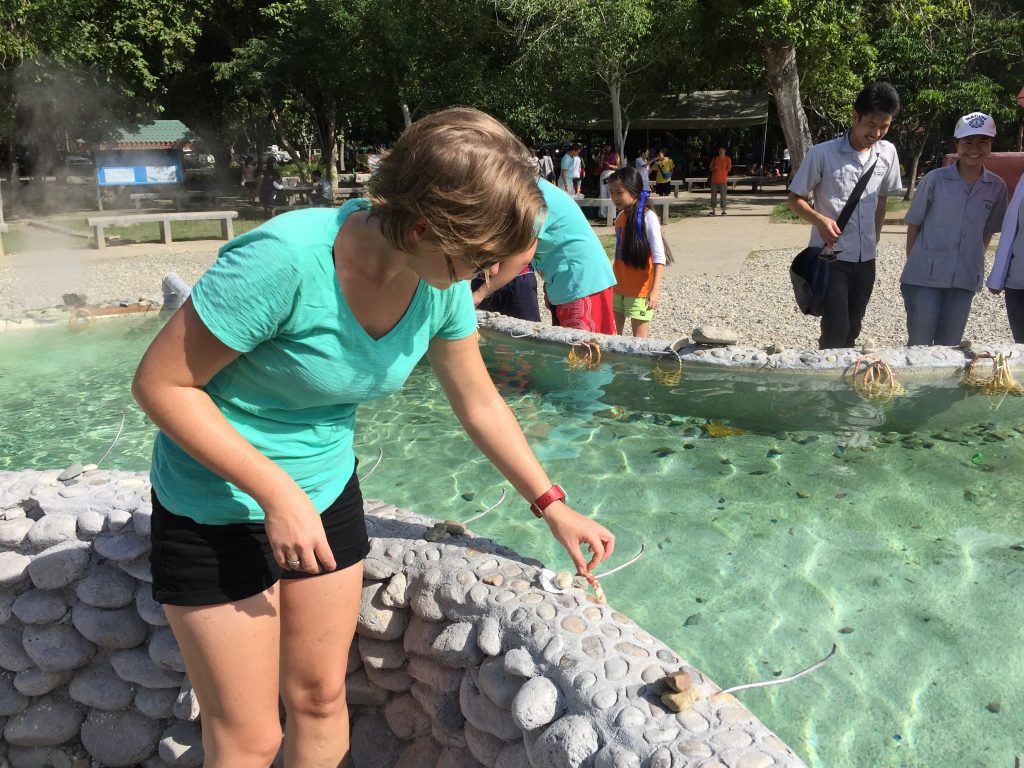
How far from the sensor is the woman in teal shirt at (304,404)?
147 cm

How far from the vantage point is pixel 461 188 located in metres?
1.41

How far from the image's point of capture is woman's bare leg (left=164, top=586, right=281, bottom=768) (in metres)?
1.68

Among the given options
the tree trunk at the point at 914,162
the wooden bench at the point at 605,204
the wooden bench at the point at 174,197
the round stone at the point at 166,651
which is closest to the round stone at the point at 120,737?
the round stone at the point at 166,651

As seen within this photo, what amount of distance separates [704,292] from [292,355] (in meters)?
8.86

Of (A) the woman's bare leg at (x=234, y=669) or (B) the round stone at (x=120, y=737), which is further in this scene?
(B) the round stone at (x=120, y=737)

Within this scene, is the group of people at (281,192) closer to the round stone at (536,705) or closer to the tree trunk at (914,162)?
the tree trunk at (914,162)

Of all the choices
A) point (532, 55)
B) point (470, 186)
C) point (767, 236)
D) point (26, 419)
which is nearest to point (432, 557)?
point (470, 186)

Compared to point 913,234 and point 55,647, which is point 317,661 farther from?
point 913,234

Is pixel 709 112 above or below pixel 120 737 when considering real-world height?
above

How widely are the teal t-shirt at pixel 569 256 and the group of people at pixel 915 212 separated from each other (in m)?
1.24

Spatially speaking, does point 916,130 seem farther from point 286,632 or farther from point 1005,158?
point 286,632

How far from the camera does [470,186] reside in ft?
4.61

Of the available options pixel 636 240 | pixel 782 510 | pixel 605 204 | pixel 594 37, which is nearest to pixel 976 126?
pixel 636 240

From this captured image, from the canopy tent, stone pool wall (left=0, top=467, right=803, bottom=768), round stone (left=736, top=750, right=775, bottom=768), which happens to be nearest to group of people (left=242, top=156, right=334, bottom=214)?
the canopy tent
